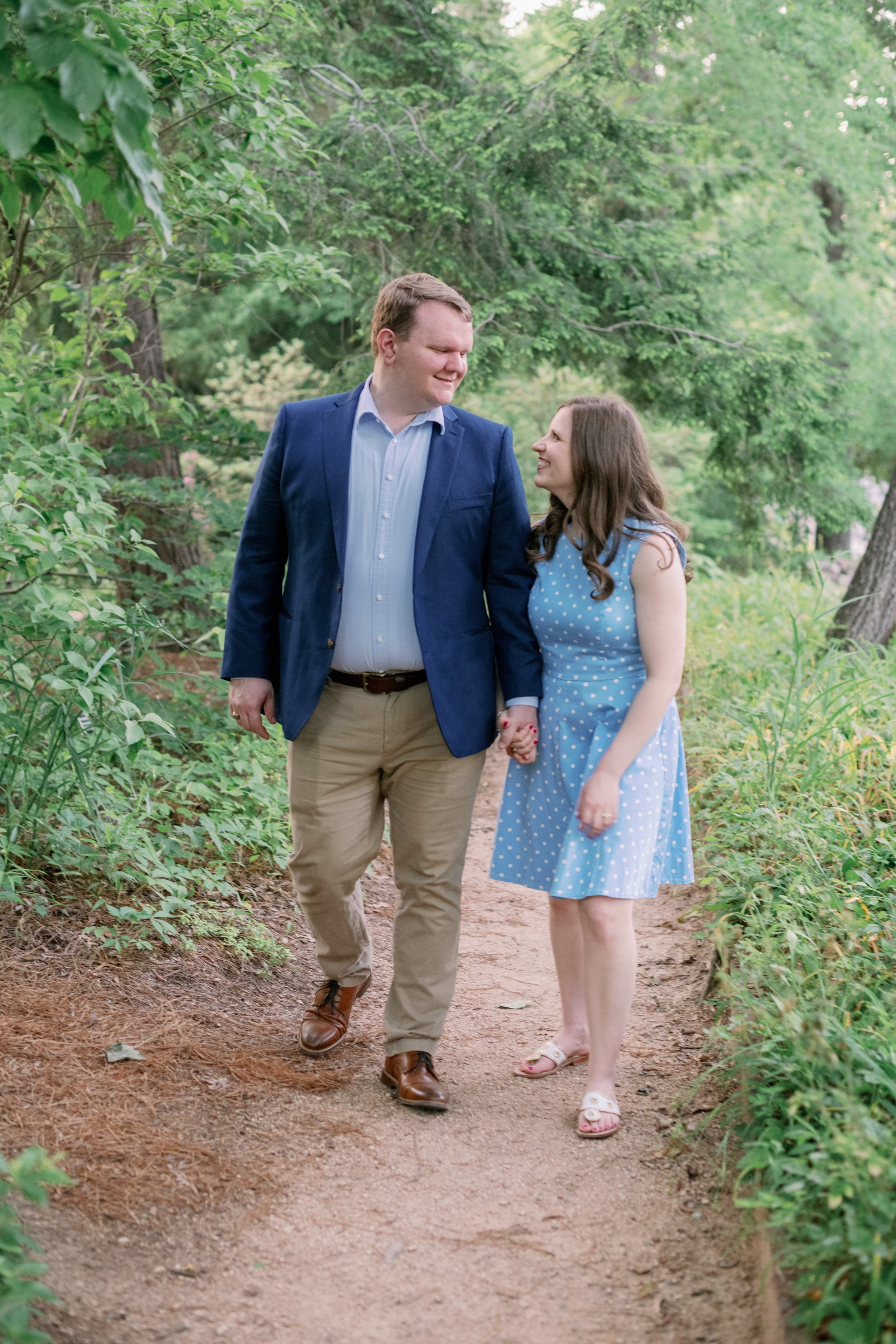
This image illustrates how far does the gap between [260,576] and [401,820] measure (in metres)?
0.80

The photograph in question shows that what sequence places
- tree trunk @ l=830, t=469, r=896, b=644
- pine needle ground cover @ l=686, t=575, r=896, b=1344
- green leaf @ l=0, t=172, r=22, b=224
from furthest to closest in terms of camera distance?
1. tree trunk @ l=830, t=469, r=896, b=644
2. green leaf @ l=0, t=172, r=22, b=224
3. pine needle ground cover @ l=686, t=575, r=896, b=1344

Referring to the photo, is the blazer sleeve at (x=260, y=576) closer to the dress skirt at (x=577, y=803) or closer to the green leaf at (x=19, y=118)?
the dress skirt at (x=577, y=803)

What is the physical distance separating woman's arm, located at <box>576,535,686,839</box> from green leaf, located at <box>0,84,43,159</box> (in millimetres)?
1648

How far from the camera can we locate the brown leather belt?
2.97m

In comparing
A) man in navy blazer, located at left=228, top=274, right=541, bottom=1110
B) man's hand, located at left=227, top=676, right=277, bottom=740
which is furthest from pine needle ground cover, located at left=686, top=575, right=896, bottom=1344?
man's hand, located at left=227, top=676, right=277, bottom=740

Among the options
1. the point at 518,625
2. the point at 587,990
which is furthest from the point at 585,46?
the point at 587,990

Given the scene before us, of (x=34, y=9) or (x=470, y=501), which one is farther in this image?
(x=470, y=501)

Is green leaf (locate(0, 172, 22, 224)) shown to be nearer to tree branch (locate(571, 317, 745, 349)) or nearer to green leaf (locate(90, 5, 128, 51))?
green leaf (locate(90, 5, 128, 51))

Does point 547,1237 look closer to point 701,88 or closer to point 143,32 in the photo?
point 143,32

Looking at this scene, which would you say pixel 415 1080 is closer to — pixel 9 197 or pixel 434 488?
pixel 434 488

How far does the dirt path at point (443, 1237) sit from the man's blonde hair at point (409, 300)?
2.11 m

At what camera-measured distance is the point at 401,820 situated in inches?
122

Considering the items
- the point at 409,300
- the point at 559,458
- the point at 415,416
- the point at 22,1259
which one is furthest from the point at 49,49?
the point at 22,1259

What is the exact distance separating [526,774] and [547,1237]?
3.83 ft
